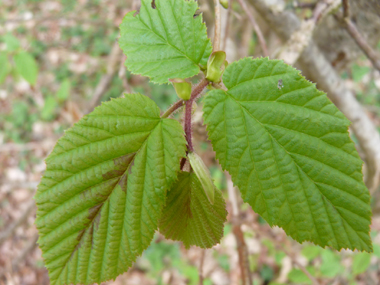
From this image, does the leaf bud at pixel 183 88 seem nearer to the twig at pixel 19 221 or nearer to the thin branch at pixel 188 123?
the thin branch at pixel 188 123

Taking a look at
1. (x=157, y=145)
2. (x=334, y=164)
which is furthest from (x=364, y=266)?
(x=157, y=145)

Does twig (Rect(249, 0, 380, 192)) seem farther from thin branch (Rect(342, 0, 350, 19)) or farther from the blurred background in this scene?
thin branch (Rect(342, 0, 350, 19))

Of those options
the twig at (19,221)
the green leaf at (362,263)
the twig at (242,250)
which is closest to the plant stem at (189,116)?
the twig at (242,250)

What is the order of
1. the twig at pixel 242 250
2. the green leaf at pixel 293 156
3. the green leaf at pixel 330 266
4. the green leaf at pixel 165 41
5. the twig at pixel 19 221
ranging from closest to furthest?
the green leaf at pixel 293 156, the green leaf at pixel 165 41, the twig at pixel 242 250, the green leaf at pixel 330 266, the twig at pixel 19 221

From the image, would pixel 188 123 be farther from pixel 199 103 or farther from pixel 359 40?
pixel 199 103

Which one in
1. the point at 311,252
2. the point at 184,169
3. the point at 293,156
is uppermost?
the point at 184,169

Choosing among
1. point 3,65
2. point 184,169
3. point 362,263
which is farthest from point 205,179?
point 3,65
